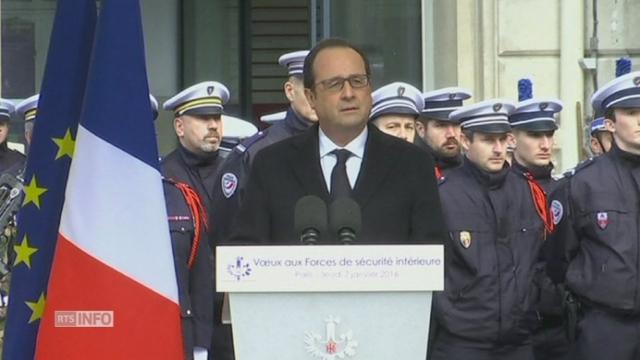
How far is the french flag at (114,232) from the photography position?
5738 millimetres

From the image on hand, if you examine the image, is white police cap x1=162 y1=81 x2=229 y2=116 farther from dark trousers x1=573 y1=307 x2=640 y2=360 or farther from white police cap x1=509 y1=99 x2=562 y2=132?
dark trousers x1=573 y1=307 x2=640 y2=360

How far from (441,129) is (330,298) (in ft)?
13.5

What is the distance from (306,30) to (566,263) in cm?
850

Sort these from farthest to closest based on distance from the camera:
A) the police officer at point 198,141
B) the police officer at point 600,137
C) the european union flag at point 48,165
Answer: the police officer at point 600,137, the police officer at point 198,141, the european union flag at point 48,165

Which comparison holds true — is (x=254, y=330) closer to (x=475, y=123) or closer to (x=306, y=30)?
(x=475, y=123)

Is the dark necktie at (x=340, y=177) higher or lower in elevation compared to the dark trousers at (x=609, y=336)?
higher

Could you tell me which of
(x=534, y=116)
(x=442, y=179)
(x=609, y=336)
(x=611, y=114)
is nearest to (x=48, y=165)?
(x=442, y=179)

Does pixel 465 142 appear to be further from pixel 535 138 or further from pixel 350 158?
pixel 350 158

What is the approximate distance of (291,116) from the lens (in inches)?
307

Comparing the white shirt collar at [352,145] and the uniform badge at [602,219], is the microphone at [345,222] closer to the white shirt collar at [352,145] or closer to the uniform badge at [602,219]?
the white shirt collar at [352,145]

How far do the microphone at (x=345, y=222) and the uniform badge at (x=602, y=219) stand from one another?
2955 millimetres

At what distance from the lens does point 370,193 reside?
5.53 meters

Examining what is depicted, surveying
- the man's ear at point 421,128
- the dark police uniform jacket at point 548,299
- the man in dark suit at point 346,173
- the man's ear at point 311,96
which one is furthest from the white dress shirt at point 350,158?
the man's ear at point 421,128

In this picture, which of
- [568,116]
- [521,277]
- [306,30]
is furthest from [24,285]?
[306,30]
